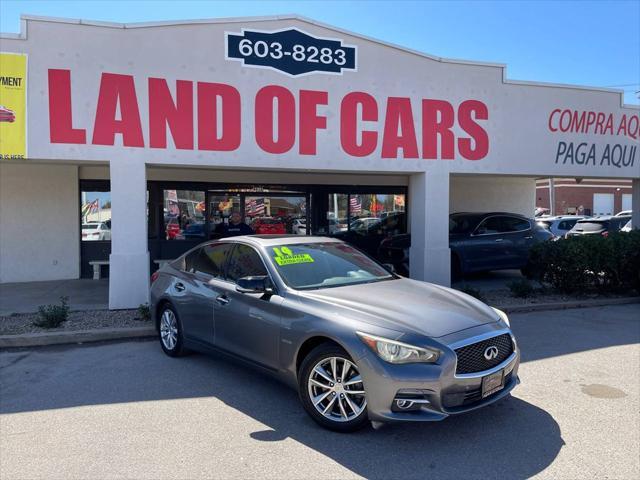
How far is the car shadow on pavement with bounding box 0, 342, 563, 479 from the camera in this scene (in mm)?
3580

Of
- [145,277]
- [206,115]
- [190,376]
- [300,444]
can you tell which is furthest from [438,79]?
[300,444]

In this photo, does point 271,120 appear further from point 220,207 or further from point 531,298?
point 531,298

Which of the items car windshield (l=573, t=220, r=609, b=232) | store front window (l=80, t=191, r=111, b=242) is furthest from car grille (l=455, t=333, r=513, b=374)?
car windshield (l=573, t=220, r=609, b=232)

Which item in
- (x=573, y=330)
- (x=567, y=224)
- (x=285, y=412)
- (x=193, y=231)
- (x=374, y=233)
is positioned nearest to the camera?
(x=285, y=412)

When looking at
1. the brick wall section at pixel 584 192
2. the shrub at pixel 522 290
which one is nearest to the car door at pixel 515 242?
the shrub at pixel 522 290

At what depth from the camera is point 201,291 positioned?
562 centimetres

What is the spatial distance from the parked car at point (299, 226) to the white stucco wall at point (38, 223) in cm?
532

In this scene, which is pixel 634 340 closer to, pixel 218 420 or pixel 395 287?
pixel 395 287

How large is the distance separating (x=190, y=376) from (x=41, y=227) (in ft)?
26.5

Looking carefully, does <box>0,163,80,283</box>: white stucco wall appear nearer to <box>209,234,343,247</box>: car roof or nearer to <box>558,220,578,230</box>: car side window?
<box>209,234,343,247</box>: car roof

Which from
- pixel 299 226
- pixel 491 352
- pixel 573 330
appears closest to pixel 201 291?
pixel 491 352

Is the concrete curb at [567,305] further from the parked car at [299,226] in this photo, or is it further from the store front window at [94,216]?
the store front window at [94,216]

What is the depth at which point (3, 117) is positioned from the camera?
7.80 meters

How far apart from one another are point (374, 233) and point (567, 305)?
6.41 metres
